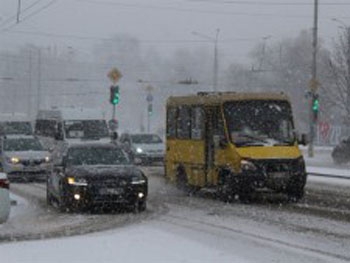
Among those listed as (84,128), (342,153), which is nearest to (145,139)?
(84,128)

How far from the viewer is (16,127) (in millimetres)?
47656

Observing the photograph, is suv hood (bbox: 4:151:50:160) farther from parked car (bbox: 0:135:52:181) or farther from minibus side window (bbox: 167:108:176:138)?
minibus side window (bbox: 167:108:176:138)

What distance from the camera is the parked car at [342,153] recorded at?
40719 mm

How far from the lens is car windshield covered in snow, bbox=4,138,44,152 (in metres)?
30.9

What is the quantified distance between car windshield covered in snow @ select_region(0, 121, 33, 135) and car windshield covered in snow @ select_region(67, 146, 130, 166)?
88.5ft

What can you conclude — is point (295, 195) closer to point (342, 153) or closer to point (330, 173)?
point (330, 173)

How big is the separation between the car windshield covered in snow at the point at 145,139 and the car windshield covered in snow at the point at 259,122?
20.5 meters

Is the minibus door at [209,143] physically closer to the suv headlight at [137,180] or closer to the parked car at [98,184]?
the parked car at [98,184]

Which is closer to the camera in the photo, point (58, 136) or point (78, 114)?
point (58, 136)

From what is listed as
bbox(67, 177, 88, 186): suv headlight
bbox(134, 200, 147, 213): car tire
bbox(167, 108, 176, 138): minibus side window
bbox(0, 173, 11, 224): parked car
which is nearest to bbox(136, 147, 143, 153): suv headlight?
bbox(167, 108, 176, 138): minibus side window

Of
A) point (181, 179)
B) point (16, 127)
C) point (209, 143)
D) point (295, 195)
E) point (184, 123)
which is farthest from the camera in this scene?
point (16, 127)

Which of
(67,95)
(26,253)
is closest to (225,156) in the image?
(26,253)

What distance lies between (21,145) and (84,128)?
6.40 meters

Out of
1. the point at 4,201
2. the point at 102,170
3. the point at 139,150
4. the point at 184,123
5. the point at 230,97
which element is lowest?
the point at 139,150
